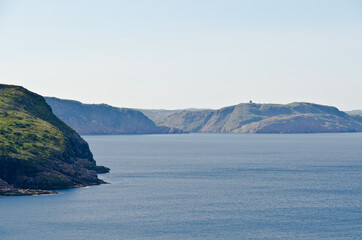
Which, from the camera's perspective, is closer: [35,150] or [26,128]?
[35,150]

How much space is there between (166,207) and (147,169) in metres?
77.7

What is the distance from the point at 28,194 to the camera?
120m

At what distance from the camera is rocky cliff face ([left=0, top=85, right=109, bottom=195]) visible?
12681 cm

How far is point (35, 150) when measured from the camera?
453 feet

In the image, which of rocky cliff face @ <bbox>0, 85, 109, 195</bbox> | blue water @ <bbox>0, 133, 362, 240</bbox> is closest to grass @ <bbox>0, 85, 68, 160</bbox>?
rocky cliff face @ <bbox>0, 85, 109, 195</bbox>

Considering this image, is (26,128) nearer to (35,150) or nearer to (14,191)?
(35,150)

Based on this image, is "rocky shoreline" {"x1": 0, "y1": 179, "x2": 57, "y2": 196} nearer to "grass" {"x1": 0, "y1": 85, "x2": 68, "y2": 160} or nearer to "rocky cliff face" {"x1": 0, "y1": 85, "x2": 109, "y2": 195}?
"rocky cliff face" {"x1": 0, "y1": 85, "x2": 109, "y2": 195}

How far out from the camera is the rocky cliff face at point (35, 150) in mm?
126812

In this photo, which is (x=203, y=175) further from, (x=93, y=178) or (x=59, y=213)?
(x=59, y=213)

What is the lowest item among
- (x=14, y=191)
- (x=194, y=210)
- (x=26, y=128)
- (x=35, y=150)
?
(x=194, y=210)

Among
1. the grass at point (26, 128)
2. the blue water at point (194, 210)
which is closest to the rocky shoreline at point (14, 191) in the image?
the blue water at point (194, 210)

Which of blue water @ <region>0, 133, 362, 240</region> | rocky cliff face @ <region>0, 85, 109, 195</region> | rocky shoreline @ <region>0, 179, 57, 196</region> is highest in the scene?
rocky cliff face @ <region>0, 85, 109, 195</region>

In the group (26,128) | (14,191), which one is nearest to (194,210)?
(14,191)

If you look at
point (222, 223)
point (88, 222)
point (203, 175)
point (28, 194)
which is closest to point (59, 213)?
point (88, 222)
